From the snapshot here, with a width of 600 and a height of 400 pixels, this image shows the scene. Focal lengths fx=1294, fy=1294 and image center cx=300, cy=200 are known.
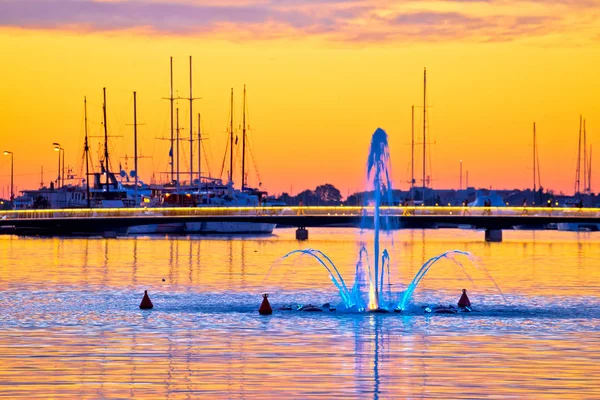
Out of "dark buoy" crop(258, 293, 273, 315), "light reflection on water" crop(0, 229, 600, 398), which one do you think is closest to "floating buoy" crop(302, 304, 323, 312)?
"light reflection on water" crop(0, 229, 600, 398)

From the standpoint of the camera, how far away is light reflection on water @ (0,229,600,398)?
27.3m

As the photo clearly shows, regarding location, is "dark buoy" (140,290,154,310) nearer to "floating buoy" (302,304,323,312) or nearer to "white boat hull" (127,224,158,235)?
"floating buoy" (302,304,323,312)

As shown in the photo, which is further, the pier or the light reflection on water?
the pier

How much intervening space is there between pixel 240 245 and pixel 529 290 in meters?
68.4

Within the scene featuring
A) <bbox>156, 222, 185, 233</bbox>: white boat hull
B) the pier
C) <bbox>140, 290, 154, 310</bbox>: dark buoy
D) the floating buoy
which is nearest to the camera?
the floating buoy

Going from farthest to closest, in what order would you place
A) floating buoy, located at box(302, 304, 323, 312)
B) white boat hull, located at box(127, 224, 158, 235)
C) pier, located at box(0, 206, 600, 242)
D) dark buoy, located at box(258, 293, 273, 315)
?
1. white boat hull, located at box(127, 224, 158, 235)
2. pier, located at box(0, 206, 600, 242)
3. floating buoy, located at box(302, 304, 323, 312)
4. dark buoy, located at box(258, 293, 273, 315)

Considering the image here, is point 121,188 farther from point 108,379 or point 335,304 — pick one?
point 108,379

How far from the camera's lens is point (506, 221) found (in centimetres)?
12469

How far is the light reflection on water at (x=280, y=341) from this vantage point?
27312mm

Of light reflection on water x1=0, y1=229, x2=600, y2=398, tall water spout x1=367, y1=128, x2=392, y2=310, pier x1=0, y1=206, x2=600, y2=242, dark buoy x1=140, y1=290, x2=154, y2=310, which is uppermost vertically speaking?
tall water spout x1=367, y1=128, x2=392, y2=310

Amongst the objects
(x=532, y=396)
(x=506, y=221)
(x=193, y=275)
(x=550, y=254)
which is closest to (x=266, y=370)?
(x=532, y=396)

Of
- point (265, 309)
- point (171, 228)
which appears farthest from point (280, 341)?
point (171, 228)

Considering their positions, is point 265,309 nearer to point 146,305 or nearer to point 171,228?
point 146,305

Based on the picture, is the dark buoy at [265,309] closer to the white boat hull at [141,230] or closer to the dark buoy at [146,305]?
the dark buoy at [146,305]
